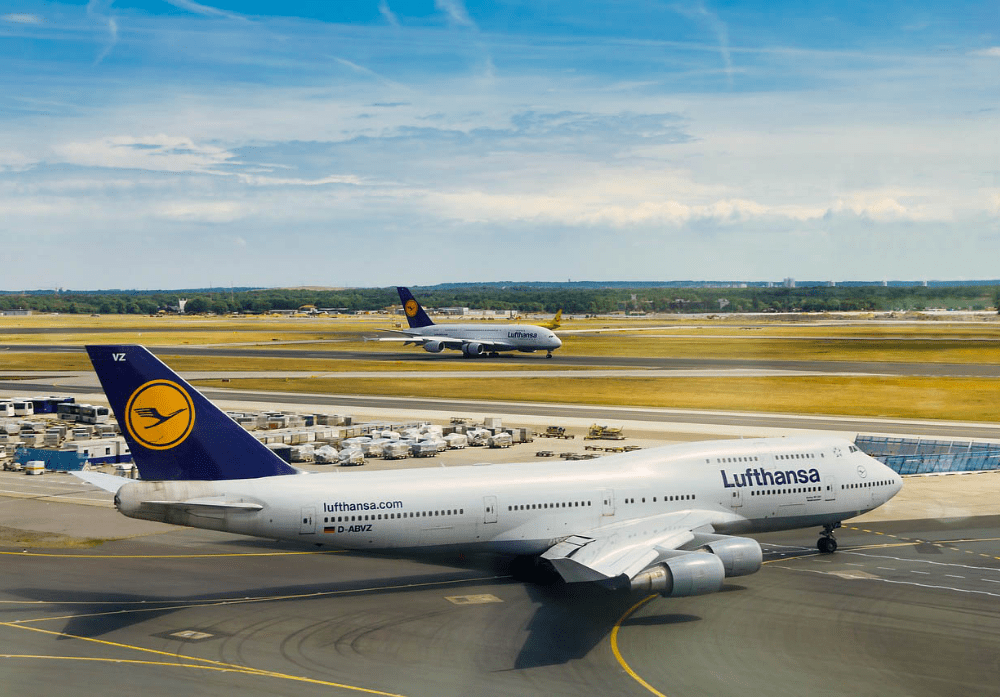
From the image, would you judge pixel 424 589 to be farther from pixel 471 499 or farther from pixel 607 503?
pixel 607 503

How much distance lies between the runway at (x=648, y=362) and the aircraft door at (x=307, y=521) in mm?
112459

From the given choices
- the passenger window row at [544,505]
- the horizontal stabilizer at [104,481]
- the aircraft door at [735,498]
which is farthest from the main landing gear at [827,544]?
the horizontal stabilizer at [104,481]

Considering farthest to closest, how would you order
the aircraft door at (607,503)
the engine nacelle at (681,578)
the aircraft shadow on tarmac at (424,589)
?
the aircraft door at (607,503)
the engine nacelle at (681,578)
the aircraft shadow on tarmac at (424,589)

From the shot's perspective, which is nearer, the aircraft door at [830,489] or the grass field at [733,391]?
the aircraft door at [830,489]

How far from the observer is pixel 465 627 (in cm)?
3597

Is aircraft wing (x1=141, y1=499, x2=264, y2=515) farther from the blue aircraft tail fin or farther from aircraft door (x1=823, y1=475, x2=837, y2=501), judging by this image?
the blue aircraft tail fin

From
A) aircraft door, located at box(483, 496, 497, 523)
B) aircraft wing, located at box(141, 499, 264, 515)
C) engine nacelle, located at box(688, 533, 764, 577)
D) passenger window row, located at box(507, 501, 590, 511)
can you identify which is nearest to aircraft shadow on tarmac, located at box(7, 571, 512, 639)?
aircraft door, located at box(483, 496, 497, 523)

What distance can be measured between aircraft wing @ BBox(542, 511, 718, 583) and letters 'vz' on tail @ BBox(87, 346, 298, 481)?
13.0 m

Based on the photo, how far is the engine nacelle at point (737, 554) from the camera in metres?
37.8

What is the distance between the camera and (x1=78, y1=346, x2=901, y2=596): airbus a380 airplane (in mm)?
36163

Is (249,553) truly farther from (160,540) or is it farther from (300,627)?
(300,627)

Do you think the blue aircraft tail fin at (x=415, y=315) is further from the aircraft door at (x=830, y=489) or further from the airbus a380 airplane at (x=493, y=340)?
the aircraft door at (x=830, y=489)

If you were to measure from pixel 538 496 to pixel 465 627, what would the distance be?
22.6 feet

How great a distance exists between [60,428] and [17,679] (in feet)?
207
